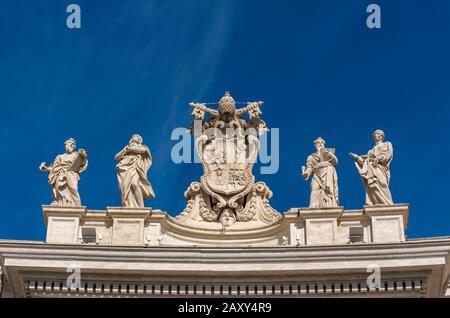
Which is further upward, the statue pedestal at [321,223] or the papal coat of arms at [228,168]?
the papal coat of arms at [228,168]

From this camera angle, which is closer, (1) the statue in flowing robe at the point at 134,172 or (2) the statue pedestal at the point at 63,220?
(2) the statue pedestal at the point at 63,220

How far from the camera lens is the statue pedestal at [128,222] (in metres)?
34.8

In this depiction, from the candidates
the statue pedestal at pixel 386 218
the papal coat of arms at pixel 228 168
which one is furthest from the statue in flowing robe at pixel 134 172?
the statue pedestal at pixel 386 218

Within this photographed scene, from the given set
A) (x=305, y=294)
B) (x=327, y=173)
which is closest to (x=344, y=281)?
(x=305, y=294)

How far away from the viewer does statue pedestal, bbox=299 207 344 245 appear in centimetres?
3459

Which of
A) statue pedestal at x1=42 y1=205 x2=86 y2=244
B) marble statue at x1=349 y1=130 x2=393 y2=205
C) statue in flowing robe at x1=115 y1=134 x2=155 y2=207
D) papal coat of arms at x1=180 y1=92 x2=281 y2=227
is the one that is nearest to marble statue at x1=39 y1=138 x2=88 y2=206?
statue pedestal at x1=42 y1=205 x2=86 y2=244

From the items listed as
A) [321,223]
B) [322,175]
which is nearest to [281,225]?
[321,223]

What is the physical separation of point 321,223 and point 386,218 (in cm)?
157

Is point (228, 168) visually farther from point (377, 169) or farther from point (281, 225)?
point (377, 169)

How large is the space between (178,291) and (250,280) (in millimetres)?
1689

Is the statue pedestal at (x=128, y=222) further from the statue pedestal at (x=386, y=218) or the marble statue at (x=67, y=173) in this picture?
the statue pedestal at (x=386, y=218)

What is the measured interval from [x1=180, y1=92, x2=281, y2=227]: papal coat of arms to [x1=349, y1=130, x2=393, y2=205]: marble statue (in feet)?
7.74

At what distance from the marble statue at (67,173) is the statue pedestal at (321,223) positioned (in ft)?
18.5
